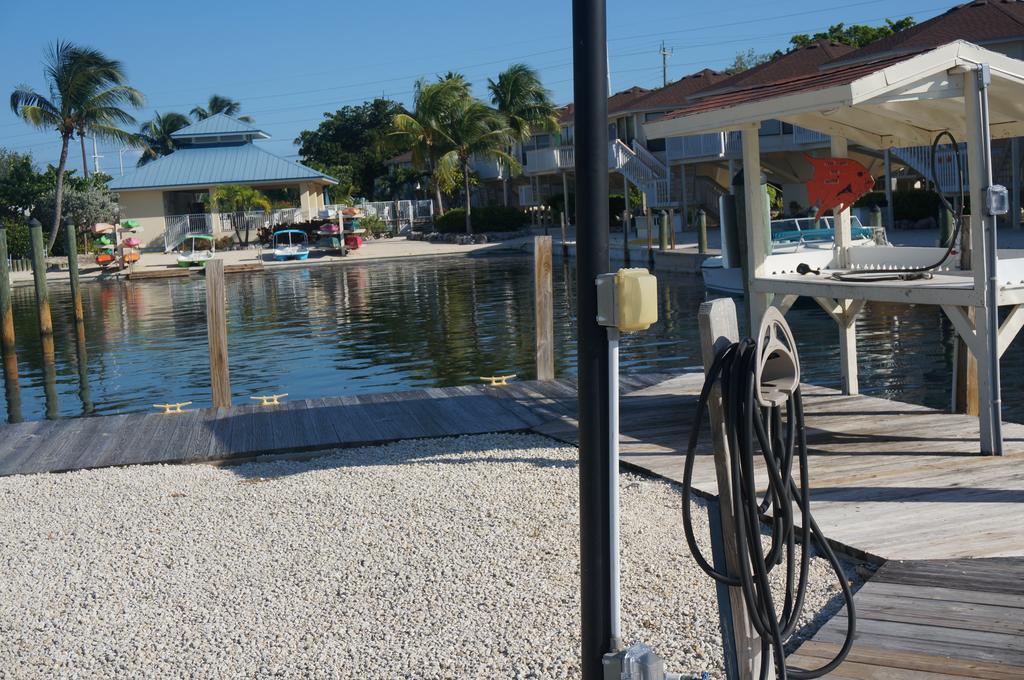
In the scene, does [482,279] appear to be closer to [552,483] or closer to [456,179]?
[456,179]

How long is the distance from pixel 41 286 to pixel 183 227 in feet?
105

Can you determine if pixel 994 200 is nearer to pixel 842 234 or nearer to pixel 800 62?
pixel 842 234

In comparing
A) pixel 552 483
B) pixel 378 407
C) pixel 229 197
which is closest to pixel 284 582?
pixel 552 483

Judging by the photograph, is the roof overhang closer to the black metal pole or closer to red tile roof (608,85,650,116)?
the black metal pole

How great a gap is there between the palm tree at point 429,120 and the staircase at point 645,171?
10895 mm

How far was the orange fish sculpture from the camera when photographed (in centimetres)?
901

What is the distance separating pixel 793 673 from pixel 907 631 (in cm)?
64

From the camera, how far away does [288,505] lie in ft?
22.5

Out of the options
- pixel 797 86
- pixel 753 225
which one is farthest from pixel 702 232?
pixel 797 86

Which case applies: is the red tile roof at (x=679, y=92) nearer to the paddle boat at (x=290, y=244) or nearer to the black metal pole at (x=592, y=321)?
the paddle boat at (x=290, y=244)

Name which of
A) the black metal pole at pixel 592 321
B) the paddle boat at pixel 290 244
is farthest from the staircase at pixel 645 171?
the black metal pole at pixel 592 321

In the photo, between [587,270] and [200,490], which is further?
[200,490]

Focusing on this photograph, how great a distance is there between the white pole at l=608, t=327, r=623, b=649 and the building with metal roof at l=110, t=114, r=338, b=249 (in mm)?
51628

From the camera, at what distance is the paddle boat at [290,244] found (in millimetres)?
45812
